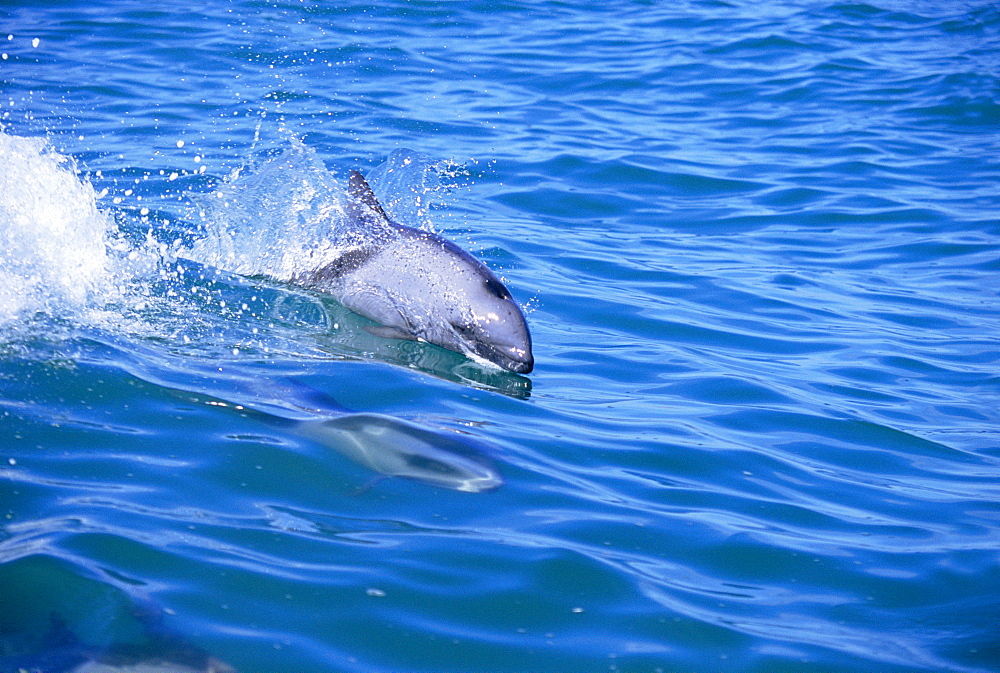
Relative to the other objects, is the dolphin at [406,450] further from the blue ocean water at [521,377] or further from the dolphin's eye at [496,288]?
the dolphin's eye at [496,288]

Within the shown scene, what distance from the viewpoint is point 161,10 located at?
17922mm

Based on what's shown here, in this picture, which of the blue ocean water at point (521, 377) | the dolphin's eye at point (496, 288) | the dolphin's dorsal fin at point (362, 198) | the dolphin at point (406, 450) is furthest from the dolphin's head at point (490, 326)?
the dolphin at point (406, 450)

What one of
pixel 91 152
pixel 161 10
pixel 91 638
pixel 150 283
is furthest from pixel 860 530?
pixel 161 10

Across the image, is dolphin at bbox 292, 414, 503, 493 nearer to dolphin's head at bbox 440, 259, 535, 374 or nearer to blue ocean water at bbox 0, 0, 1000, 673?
blue ocean water at bbox 0, 0, 1000, 673

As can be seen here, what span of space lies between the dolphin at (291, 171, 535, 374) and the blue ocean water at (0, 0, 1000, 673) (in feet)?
0.61

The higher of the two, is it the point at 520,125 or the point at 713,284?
the point at 520,125

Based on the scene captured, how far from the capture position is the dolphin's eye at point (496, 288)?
749 cm

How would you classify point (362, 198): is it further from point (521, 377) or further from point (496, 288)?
point (521, 377)

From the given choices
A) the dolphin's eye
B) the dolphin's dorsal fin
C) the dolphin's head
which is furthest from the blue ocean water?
the dolphin's eye

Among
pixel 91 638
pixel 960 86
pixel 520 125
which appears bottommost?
pixel 91 638

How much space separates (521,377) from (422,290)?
996 millimetres

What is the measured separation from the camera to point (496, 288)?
7504mm

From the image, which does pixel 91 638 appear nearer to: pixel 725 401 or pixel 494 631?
pixel 494 631

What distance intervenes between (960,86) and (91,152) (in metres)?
12.0
